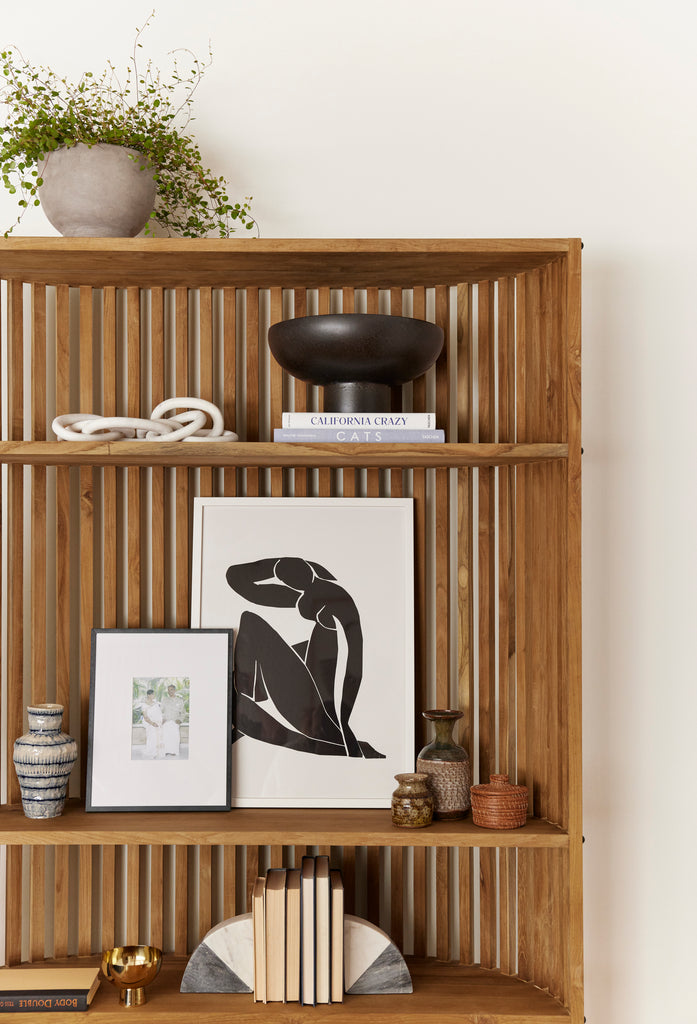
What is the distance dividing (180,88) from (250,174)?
8.3 inches

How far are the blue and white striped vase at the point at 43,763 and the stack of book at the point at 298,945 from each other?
0.38 meters

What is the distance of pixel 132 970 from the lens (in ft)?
4.97

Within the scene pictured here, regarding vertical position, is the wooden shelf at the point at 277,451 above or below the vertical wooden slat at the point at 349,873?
above

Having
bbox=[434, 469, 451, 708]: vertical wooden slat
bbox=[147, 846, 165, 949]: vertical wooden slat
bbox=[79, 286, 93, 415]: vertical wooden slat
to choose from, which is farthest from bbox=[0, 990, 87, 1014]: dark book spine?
bbox=[79, 286, 93, 415]: vertical wooden slat

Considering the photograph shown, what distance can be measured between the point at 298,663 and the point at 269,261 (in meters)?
0.71

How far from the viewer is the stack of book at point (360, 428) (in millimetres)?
1479

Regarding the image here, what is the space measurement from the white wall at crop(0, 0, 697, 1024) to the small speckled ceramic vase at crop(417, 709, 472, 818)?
0.30 meters

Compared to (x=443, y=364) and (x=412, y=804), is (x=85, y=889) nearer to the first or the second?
(x=412, y=804)

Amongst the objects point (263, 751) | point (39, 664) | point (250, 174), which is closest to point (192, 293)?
point (250, 174)

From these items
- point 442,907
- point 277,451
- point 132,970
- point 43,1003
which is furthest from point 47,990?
point 277,451

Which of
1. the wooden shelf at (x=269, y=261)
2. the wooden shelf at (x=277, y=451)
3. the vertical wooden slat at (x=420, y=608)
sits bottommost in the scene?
the vertical wooden slat at (x=420, y=608)

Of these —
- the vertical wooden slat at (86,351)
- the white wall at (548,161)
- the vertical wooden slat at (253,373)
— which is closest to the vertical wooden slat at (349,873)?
the white wall at (548,161)

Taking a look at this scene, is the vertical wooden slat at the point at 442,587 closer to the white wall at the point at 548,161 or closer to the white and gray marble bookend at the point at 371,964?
the white wall at the point at 548,161

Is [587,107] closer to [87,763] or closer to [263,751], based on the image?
[263,751]
